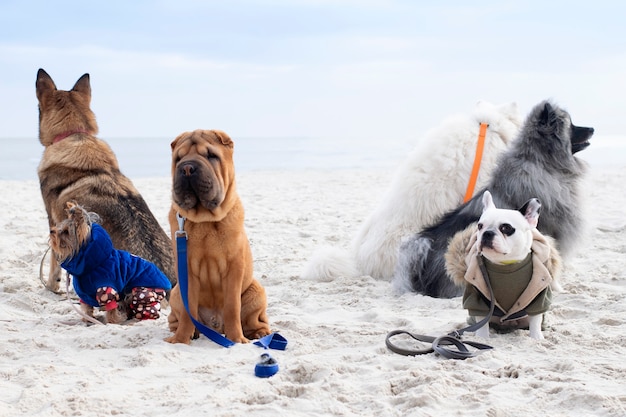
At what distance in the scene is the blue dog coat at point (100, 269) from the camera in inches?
164

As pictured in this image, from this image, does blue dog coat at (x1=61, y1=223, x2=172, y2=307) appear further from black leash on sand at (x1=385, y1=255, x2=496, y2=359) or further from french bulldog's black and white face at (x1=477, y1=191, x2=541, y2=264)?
french bulldog's black and white face at (x1=477, y1=191, x2=541, y2=264)

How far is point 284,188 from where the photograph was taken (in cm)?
1329

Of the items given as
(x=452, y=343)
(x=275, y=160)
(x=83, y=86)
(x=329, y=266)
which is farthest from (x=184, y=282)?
(x=275, y=160)

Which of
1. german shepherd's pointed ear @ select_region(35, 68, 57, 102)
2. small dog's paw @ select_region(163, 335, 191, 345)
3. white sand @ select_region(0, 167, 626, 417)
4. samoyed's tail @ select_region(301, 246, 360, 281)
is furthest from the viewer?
samoyed's tail @ select_region(301, 246, 360, 281)

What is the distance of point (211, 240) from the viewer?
354cm

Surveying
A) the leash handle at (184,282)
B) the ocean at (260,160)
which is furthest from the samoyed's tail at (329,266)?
the ocean at (260,160)

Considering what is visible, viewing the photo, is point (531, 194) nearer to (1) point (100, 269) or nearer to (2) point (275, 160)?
(1) point (100, 269)

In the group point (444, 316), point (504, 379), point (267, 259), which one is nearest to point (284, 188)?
point (267, 259)

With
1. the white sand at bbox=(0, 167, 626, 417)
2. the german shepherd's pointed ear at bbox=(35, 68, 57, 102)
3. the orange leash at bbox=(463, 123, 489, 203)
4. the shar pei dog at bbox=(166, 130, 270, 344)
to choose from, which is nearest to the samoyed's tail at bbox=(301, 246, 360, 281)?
the white sand at bbox=(0, 167, 626, 417)

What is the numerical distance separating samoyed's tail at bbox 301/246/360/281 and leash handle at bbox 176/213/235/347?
2121 mm

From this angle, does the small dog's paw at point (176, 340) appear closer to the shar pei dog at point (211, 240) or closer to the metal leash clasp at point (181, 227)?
the shar pei dog at point (211, 240)

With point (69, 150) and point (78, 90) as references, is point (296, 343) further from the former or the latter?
point (78, 90)

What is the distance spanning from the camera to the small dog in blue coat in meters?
4.14

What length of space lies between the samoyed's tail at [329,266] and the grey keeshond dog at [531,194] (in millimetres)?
599
